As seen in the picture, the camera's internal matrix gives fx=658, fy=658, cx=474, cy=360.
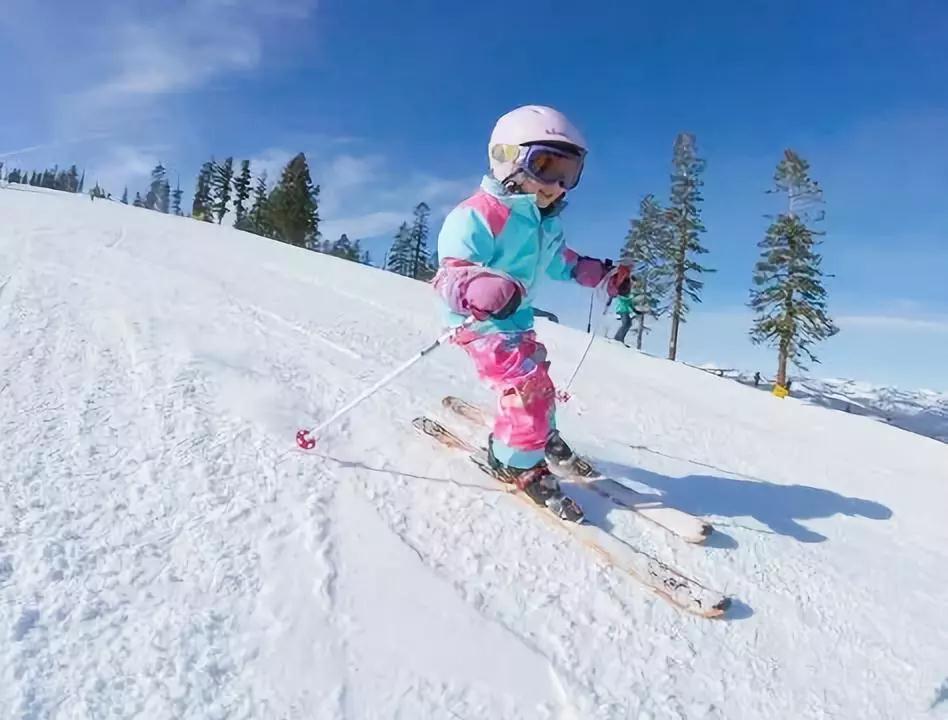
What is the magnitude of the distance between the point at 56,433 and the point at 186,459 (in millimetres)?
745

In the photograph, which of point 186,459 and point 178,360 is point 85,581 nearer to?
point 186,459

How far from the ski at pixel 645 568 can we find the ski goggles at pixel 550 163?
1812 millimetres

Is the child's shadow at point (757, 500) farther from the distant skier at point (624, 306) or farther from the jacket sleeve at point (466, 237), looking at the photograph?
the jacket sleeve at point (466, 237)

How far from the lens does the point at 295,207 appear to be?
51219mm

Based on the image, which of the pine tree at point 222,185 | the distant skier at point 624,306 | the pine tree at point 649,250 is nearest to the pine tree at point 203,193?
the pine tree at point 222,185

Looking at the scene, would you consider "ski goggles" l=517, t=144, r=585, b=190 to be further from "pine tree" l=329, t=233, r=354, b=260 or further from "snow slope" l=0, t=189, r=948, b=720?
"pine tree" l=329, t=233, r=354, b=260

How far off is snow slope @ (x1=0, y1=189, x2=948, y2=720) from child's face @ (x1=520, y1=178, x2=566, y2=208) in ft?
5.52

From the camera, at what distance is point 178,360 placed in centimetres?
470

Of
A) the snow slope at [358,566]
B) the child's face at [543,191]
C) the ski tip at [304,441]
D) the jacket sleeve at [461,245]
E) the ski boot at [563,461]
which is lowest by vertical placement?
the snow slope at [358,566]

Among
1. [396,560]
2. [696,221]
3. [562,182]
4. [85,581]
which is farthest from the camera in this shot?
[696,221]

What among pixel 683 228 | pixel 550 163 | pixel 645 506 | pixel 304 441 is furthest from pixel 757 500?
pixel 683 228

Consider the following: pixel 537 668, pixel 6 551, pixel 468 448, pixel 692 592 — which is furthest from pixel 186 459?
pixel 692 592

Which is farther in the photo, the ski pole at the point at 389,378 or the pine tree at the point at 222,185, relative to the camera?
the pine tree at the point at 222,185

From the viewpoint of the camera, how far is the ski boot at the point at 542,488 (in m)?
3.43
